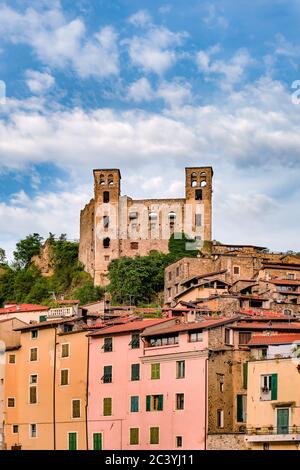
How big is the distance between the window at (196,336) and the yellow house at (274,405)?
4.77 metres

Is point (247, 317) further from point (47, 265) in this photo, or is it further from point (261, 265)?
point (47, 265)

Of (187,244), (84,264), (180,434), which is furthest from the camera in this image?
(84,264)

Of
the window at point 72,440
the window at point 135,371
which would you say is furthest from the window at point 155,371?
the window at point 72,440

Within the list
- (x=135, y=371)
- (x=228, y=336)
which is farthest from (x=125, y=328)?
(x=228, y=336)

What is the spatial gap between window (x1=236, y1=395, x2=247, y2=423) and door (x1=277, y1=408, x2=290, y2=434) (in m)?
4.79

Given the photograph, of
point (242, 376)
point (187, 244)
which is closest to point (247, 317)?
point (242, 376)

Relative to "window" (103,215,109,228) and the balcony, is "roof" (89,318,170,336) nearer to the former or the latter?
the balcony

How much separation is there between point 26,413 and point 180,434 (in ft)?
43.6

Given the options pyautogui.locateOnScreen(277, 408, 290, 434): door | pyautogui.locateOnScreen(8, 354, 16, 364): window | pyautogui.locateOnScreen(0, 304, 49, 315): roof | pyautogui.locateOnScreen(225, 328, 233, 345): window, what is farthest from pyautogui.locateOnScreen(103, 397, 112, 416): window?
pyautogui.locateOnScreen(0, 304, 49, 315): roof

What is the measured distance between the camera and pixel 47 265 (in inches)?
4867

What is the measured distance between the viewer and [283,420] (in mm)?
57344

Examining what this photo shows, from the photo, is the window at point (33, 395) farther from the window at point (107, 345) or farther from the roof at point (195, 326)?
the roof at point (195, 326)

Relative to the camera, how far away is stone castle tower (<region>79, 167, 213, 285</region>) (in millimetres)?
113562

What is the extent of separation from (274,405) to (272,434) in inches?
60.3
